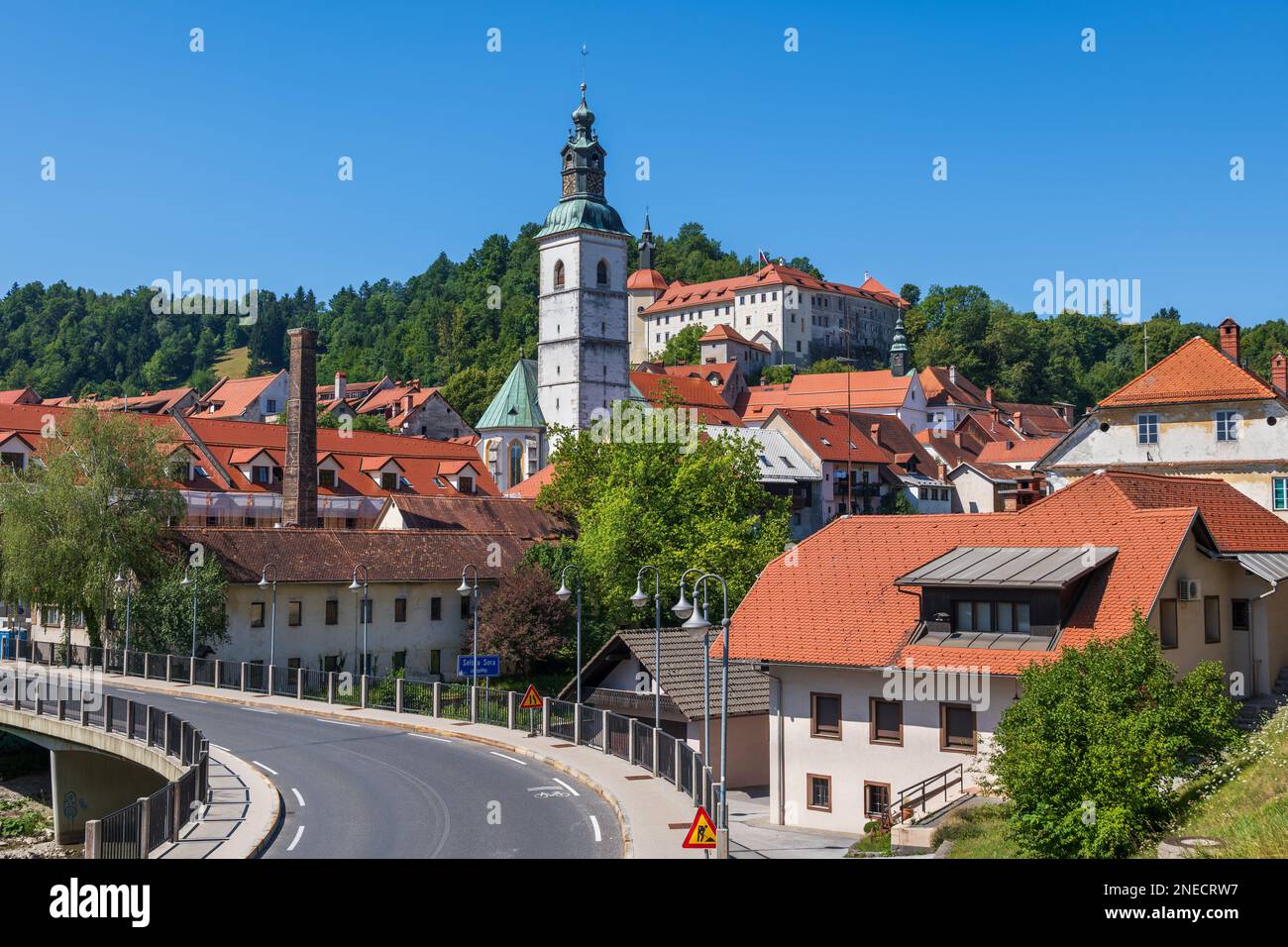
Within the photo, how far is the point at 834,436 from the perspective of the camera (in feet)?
345

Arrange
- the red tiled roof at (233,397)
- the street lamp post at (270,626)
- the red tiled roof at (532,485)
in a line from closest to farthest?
the street lamp post at (270,626) < the red tiled roof at (532,485) < the red tiled roof at (233,397)

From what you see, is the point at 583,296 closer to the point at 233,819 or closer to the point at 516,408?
the point at 516,408

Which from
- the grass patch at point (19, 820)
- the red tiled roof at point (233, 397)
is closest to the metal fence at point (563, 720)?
the grass patch at point (19, 820)

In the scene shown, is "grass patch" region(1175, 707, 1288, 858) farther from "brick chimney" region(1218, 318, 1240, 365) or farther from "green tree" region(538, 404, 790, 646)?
"green tree" region(538, 404, 790, 646)

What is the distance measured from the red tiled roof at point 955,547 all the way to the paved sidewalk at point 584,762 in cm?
486

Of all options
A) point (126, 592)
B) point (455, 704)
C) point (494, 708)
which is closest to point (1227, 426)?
point (494, 708)

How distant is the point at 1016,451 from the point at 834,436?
1872 centimetres

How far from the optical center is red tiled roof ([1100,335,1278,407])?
47.8m

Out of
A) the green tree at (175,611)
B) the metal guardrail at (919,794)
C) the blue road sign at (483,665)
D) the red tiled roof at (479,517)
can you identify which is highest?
the red tiled roof at (479,517)

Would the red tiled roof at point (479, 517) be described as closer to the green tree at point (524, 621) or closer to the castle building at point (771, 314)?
the green tree at point (524, 621)

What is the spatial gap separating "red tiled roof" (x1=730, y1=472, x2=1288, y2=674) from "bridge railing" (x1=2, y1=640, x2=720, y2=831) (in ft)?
12.1

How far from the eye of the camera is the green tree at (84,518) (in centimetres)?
5019

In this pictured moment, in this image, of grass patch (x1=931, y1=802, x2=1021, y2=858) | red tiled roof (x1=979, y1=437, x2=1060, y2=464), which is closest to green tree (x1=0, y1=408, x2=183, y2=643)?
grass patch (x1=931, y1=802, x2=1021, y2=858)
